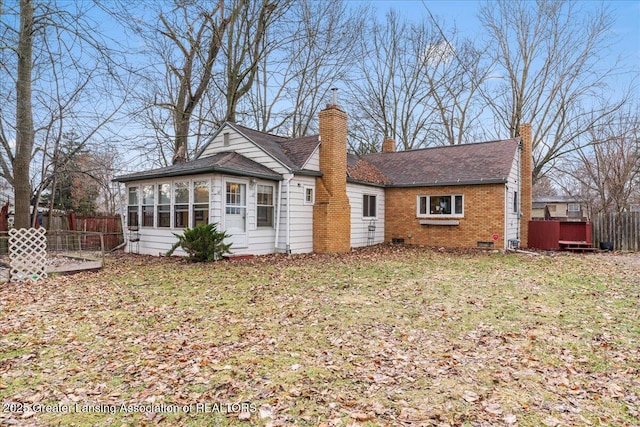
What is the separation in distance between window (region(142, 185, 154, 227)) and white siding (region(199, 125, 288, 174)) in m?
Result: 2.74

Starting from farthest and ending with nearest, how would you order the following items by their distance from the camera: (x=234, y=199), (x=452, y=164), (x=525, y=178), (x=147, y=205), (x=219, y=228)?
(x=525, y=178) → (x=452, y=164) → (x=147, y=205) → (x=234, y=199) → (x=219, y=228)

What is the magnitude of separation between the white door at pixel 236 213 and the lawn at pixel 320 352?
3.62 m

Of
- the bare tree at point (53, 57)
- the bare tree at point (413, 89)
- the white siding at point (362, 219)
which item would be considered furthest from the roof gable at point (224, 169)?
the bare tree at point (413, 89)

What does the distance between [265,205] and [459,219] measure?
805 cm

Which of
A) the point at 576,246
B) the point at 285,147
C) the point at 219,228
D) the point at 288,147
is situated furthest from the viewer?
the point at 576,246

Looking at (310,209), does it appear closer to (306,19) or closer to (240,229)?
(240,229)

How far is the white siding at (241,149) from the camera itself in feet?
42.5

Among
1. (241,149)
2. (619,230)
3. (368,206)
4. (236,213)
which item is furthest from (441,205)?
(236,213)

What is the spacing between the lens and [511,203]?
15359mm

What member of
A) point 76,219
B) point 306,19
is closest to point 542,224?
point 306,19

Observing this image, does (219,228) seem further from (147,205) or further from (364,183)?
(364,183)

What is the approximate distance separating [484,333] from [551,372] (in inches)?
45.1

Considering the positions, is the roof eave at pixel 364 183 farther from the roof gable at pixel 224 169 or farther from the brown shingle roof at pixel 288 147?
the roof gable at pixel 224 169

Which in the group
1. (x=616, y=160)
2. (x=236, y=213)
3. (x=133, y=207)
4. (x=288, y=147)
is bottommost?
(x=236, y=213)
